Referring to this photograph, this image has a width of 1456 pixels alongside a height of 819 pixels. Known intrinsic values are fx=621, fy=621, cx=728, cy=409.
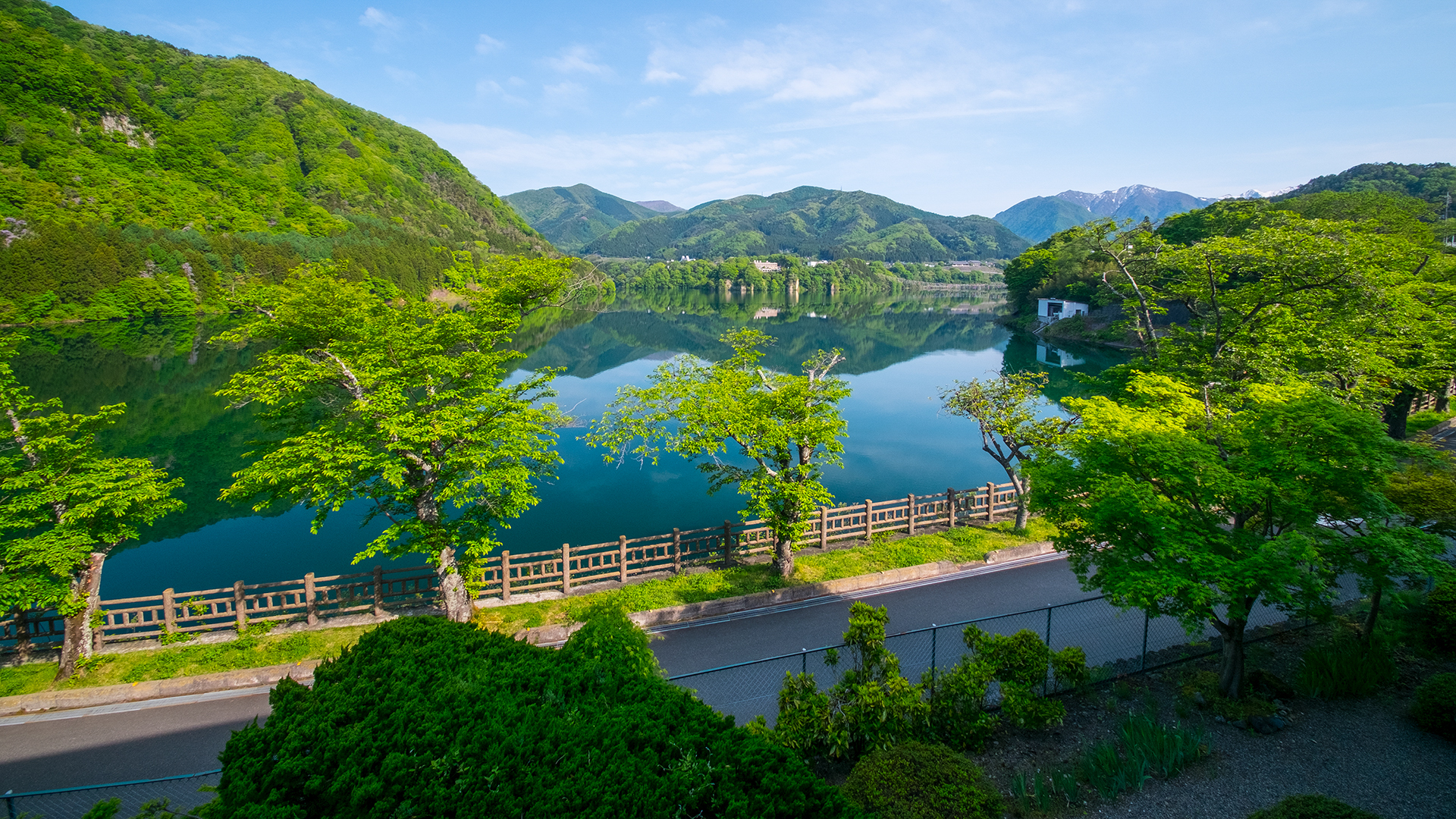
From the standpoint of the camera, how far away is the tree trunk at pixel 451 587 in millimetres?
12344

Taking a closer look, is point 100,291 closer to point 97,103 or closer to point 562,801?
point 97,103

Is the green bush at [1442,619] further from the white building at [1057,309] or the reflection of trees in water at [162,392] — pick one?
the white building at [1057,309]

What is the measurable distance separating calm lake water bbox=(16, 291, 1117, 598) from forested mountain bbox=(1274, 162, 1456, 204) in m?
53.1

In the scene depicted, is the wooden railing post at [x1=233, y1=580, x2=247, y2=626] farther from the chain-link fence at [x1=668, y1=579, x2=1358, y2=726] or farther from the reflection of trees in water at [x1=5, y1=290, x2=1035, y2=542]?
the chain-link fence at [x1=668, y1=579, x2=1358, y2=726]

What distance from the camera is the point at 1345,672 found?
9.20 meters

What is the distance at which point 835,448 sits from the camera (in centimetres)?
1453

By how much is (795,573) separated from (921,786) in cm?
844

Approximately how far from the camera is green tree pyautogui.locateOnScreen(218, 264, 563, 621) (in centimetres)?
1125

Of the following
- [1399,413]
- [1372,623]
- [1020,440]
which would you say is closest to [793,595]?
[1020,440]

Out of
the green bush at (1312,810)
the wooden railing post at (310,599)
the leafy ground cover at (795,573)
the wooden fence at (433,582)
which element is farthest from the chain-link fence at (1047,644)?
the wooden railing post at (310,599)

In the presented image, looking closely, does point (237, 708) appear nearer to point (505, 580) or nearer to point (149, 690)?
point (149, 690)

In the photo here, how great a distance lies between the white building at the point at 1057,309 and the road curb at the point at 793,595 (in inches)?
2612

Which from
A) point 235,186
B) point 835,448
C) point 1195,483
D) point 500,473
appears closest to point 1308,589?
point 1195,483

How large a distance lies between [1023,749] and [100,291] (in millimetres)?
87920
